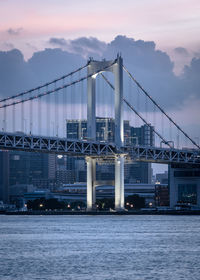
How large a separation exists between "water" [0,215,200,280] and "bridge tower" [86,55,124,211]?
112ft

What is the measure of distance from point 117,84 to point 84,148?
8608 mm

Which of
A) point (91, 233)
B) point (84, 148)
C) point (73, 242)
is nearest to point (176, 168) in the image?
point (84, 148)

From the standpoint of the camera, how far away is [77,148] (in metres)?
119

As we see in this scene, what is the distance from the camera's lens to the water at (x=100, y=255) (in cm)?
4772

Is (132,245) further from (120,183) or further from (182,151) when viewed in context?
(182,151)

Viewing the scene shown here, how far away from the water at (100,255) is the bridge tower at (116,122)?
34055 mm

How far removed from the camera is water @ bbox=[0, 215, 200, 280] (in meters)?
47.7

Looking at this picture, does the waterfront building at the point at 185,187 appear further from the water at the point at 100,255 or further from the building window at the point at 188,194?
the water at the point at 100,255

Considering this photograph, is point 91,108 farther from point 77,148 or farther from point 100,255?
point 100,255

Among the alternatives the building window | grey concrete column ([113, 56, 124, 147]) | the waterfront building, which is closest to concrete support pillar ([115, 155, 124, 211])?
grey concrete column ([113, 56, 124, 147])

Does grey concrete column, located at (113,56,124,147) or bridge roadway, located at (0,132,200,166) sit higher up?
grey concrete column, located at (113,56,124,147)

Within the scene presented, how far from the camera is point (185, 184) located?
14538cm

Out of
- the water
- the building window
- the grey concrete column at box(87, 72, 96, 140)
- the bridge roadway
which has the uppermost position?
the grey concrete column at box(87, 72, 96, 140)

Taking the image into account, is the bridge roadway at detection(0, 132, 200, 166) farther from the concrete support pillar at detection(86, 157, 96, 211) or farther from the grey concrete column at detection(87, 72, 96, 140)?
the grey concrete column at detection(87, 72, 96, 140)
